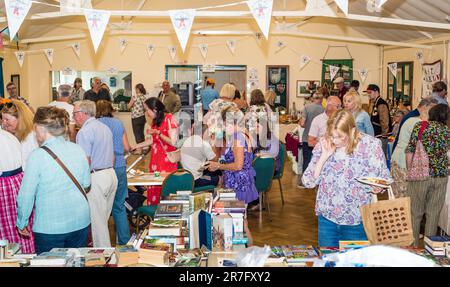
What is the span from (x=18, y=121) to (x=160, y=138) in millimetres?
1985

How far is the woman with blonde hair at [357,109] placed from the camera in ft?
21.4

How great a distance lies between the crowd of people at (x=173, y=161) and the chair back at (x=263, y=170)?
370 mm

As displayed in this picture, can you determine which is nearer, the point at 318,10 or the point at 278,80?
the point at 318,10

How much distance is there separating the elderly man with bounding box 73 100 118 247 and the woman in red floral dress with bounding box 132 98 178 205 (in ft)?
3.90

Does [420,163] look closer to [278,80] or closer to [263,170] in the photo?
[263,170]

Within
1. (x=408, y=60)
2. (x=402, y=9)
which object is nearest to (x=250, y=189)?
(x=402, y=9)

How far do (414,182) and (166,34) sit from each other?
10.1m

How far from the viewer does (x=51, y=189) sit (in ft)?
12.4

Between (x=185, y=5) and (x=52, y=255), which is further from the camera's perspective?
(x=185, y=5)

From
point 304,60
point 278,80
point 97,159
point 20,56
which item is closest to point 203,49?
point 278,80

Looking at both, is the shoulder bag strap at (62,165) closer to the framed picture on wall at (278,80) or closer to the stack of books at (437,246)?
the stack of books at (437,246)

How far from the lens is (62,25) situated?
1462 cm

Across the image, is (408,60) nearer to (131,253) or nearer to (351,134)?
(351,134)

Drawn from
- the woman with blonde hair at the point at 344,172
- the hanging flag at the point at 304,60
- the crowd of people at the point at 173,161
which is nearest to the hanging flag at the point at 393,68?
the hanging flag at the point at 304,60
